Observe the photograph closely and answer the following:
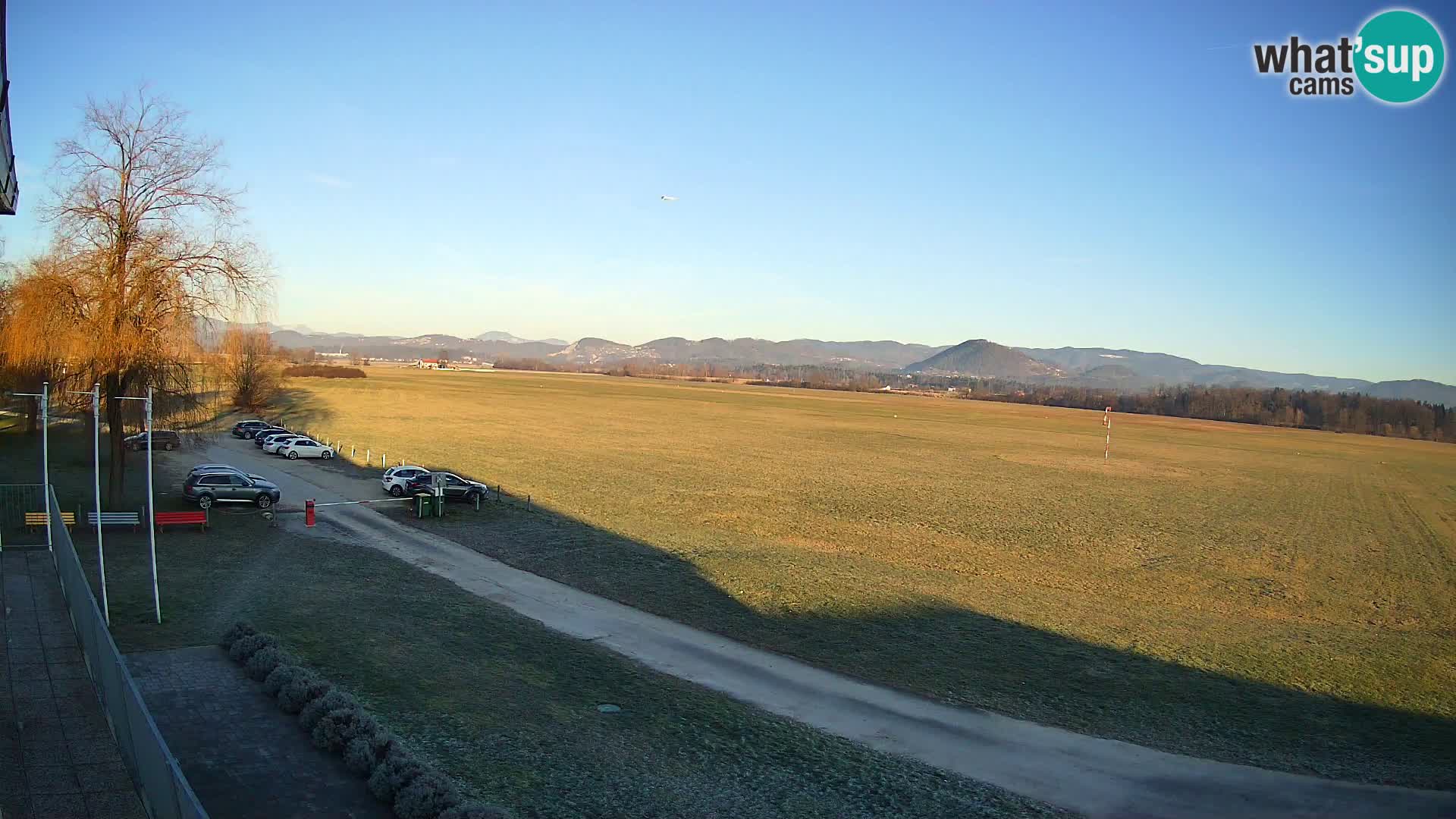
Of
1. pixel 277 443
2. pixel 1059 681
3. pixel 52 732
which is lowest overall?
pixel 1059 681

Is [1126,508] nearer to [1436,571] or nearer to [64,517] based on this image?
[1436,571]

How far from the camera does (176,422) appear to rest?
3041 cm

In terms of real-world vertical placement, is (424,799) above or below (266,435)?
below

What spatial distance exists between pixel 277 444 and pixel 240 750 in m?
40.3

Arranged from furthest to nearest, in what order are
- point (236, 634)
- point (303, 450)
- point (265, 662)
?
point (303, 450) < point (236, 634) < point (265, 662)

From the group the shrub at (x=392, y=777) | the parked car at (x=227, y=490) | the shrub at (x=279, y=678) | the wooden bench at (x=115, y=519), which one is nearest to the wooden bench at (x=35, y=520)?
the wooden bench at (x=115, y=519)

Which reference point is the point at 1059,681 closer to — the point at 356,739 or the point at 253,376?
the point at 356,739

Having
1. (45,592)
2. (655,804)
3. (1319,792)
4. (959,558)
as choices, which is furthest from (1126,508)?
(45,592)

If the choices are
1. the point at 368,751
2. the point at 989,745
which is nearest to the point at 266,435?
the point at 368,751

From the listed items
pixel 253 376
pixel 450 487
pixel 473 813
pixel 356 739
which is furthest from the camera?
pixel 253 376

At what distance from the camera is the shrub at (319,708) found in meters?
12.4

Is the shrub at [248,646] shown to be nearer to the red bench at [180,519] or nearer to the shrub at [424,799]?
the shrub at [424,799]

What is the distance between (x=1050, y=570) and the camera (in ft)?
94.8

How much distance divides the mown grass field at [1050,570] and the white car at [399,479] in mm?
4983
